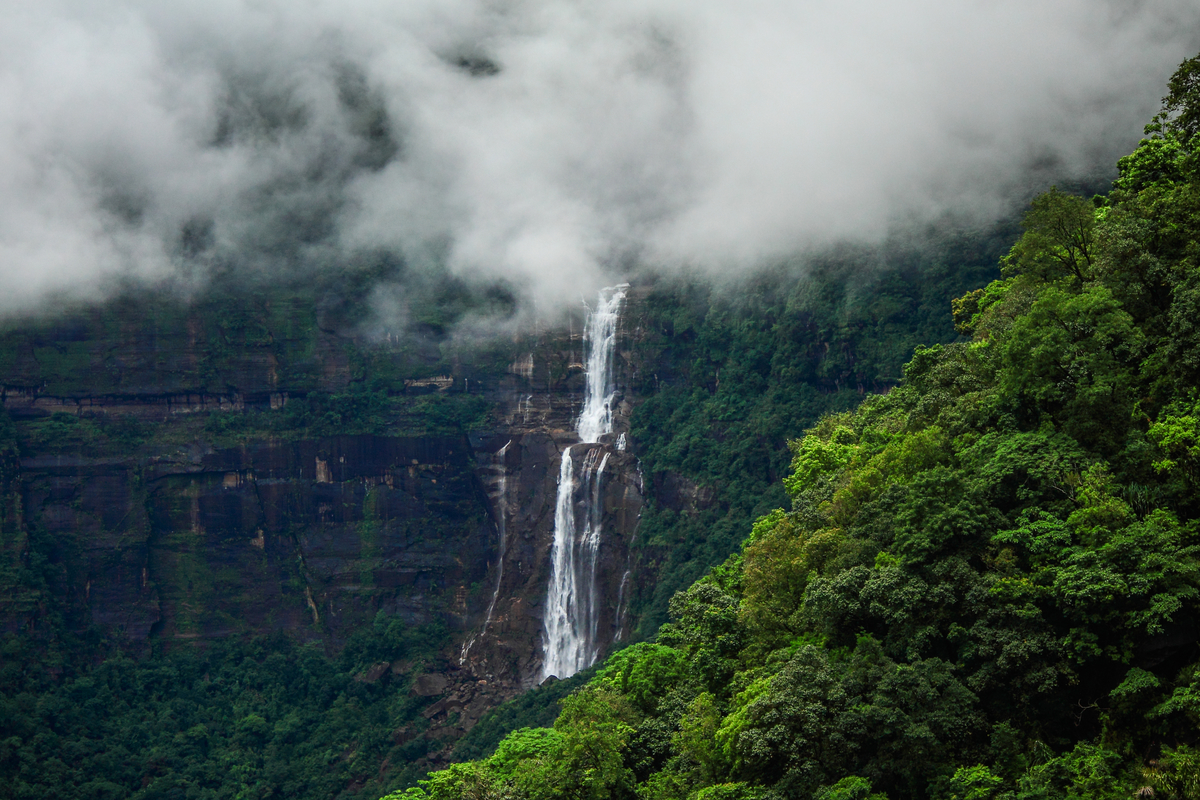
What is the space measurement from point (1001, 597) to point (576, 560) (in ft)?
160

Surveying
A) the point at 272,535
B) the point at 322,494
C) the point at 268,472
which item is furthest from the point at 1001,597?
the point at 272,535

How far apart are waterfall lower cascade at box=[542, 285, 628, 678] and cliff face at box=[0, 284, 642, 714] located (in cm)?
280

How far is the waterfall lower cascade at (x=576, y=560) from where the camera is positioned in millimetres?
66688

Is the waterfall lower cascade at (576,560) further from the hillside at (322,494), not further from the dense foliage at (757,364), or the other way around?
the dense foliage at (757,364)

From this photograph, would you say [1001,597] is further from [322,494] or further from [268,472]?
[268,472]

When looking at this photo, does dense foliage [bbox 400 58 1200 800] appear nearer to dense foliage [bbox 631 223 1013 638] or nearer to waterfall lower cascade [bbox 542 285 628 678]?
dense foliage [bbox 631 223 1013 638]

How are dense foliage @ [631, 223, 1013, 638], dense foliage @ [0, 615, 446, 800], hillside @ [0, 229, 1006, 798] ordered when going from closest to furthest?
dense foliage @ [631, 223, 1013, 638] → dense foliage @ [0, 615, 446, 800] → hillside @ [0, 229, 1006, 798]

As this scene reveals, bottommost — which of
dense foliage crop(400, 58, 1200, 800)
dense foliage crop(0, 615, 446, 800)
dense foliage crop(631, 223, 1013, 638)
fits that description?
dense foliage crop(0, 615, 446, 800)

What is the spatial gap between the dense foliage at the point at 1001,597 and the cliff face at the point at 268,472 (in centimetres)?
4534

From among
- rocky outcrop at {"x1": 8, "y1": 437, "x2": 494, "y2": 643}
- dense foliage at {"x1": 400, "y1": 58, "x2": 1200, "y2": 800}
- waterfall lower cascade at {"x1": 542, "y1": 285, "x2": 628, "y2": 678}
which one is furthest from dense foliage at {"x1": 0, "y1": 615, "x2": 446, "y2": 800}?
dense foliage at {"x1": 400, "y1": 58, "x2": 1200, "y2": 800}

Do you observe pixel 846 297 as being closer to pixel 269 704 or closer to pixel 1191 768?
pixel 269 704

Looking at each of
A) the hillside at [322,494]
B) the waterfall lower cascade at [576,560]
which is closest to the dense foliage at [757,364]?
the hillside at [322,494]

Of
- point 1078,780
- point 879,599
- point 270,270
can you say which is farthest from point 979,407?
point 270,270

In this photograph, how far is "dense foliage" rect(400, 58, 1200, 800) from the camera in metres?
19.2
